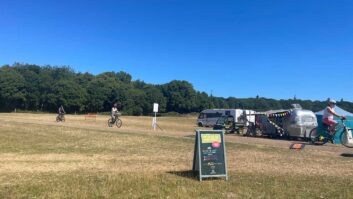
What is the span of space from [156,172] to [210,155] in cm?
159

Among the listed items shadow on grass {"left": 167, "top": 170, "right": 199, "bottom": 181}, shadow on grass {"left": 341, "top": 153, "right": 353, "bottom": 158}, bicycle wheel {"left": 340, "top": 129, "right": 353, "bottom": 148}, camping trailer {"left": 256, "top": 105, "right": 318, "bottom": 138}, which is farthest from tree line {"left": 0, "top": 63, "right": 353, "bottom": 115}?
shadow on grass {"left": 167, "top": 170, "right": 199, "bottom": 181}

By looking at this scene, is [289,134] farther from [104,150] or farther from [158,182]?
[158,182]

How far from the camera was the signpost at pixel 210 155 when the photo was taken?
9.06 metres

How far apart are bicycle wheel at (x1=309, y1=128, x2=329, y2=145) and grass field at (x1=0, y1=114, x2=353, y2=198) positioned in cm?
236

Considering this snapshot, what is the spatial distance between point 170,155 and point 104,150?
284 centimetres

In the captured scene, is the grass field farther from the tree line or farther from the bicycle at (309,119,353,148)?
the tree line

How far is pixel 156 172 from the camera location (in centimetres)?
998

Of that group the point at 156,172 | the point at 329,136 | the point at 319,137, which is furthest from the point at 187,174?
the point at 319,137

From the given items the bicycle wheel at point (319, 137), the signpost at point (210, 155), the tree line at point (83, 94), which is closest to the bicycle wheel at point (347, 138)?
the bicycle wheel at point (319, 137)

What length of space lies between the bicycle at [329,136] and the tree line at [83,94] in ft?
254

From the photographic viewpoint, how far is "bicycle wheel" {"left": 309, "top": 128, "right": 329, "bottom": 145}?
1808cm

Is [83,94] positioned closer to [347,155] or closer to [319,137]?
[319,137]

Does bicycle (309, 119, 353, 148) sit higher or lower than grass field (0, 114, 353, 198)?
Answer: higher

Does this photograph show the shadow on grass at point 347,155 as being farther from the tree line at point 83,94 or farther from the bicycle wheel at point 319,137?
the tree line at point 83,94
